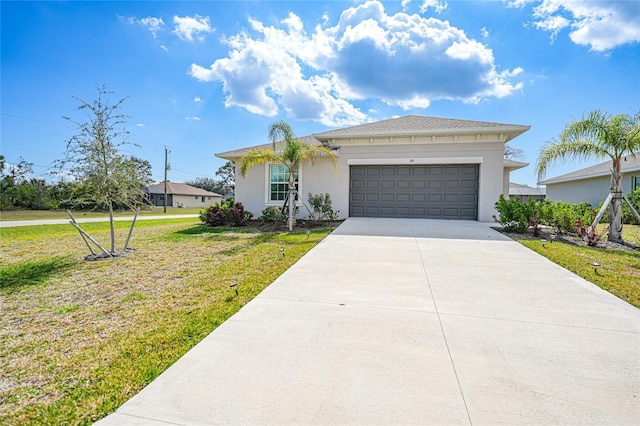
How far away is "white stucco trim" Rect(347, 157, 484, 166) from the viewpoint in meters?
11.1

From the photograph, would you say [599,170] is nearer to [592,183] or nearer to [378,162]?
[592,183]

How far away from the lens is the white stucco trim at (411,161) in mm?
11148

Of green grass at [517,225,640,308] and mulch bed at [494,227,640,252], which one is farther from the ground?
mulch bed at [494,227,640,252]

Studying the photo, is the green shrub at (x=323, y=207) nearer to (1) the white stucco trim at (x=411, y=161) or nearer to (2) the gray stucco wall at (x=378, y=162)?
(2) the gray stucco wall at (x=378, y=162)

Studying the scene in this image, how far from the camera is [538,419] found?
184cm

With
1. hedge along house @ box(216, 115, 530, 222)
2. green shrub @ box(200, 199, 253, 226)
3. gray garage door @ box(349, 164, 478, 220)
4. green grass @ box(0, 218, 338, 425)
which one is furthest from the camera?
green shrub @ box(200, 199, 253, 226)

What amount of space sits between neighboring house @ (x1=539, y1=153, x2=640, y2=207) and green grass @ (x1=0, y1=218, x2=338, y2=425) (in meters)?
19.8

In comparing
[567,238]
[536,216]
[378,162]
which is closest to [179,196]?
[378,162]

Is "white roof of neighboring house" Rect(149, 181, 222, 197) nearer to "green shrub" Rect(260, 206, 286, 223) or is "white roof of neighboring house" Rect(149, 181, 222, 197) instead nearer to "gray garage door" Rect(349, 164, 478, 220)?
"green shrub" Rect(260, 206, 286, 223)

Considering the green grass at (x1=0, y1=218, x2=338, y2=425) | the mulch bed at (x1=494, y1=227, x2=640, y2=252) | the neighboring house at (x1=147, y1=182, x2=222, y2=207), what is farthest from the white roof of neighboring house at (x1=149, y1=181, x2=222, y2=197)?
the mulch bed at (x1=494, y1=227, x2=640, y2=252)

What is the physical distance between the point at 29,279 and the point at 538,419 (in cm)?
740

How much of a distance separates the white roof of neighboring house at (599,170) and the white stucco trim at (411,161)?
8563mm

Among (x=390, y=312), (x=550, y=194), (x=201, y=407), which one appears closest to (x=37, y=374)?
(x=201, y=407)

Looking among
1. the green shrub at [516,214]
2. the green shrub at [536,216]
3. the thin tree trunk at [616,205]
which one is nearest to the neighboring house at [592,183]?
the thin tree trunk at [616,205]
